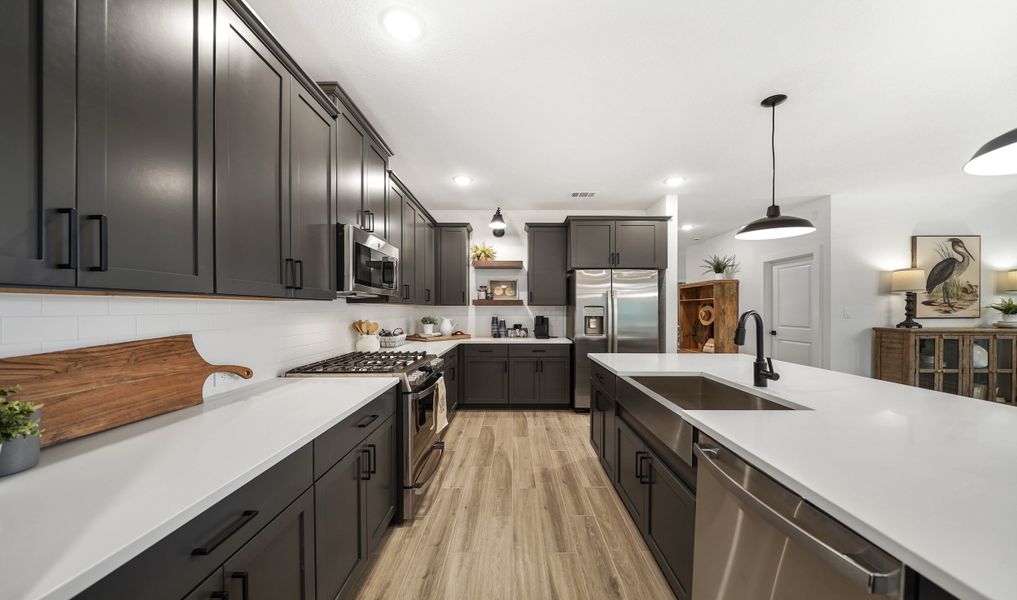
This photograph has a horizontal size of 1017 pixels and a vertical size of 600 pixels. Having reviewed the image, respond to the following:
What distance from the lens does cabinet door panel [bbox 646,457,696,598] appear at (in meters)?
1.34

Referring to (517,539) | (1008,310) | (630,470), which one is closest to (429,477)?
(517,539)

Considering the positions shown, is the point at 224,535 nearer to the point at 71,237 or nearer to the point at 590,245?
the point at 71,237

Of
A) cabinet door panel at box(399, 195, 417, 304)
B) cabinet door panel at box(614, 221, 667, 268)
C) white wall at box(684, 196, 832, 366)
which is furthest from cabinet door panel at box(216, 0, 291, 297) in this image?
white wall at box(684, 196, 832, 366)

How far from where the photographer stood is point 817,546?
71cm

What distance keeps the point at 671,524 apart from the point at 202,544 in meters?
1.61

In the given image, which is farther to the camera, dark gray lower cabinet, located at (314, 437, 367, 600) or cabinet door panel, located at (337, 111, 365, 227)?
cabinet door panel, located at (337, 111, 365, 227)

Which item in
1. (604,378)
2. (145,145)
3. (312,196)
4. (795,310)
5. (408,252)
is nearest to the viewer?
(145,145)

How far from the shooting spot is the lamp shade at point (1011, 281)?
4.20 m

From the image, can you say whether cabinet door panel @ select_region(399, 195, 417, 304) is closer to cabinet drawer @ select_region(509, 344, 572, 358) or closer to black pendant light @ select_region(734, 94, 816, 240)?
cabinet drawer @ select_region(509, 344, 572, 358)

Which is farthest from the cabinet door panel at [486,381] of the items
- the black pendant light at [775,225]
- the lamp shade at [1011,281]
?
the lamp shade at [1011,281]

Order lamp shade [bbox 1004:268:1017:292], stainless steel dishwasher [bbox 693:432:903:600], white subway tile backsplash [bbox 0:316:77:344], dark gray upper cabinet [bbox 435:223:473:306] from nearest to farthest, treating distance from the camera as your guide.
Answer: stainless steel dishwasher [bbox 693:432:903:600] → white subway tile backsplash [bbox 0:316:77:344] → lamp shade [bbox 1004:268:1017:292] → dark gray upper cabinet [bbox 435:223:473:306]

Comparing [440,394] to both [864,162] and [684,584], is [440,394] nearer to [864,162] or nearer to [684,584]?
[684,584]

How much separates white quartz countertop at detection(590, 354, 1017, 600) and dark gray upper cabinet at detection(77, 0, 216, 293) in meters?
1.68

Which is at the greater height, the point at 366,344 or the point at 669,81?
the point at 669,81
